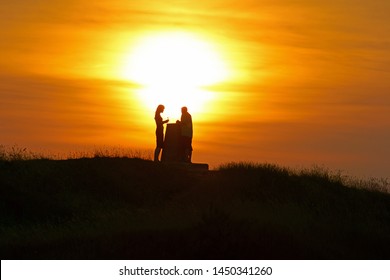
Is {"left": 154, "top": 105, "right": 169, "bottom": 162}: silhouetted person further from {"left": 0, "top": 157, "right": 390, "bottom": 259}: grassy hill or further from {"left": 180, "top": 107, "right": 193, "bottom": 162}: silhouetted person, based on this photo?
{"left": 0, "top": 157, "right": 390, "bottom": 259}: grassy hill

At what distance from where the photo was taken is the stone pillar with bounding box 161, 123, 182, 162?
39188 mm

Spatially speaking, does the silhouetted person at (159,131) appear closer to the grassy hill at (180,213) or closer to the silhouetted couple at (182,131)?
the silhouetted couple at (182,131)

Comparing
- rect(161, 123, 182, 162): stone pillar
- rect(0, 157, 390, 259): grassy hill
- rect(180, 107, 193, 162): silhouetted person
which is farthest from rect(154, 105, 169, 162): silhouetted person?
rect(0, 157, 390, 259): grassy hill

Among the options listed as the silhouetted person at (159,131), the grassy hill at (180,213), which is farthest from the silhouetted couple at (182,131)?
the grassy hill at (180,213)

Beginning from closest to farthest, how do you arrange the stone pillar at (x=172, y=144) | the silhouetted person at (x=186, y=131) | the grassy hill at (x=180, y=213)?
the grassy hill at (x=180, y=213) < the silhouetted person at (x=186, y=131) < the stone pillar at (x=172, y=144)

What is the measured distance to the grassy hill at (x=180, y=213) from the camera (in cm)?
2372

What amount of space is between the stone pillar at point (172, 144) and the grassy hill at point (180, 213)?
235cm

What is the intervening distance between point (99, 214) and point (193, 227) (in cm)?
674

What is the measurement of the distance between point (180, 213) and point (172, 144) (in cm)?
1144

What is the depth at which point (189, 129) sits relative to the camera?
38750mm

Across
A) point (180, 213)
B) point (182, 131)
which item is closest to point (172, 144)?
point (182, 131)

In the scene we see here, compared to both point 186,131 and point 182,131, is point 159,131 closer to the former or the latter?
point 182,131

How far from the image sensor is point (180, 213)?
2814cm

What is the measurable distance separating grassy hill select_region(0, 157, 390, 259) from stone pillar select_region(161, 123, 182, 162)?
235 cm
